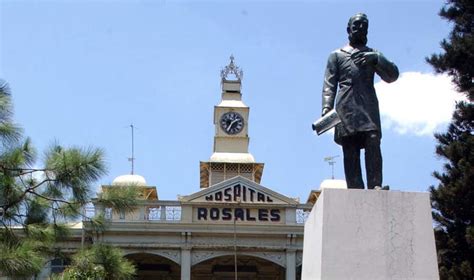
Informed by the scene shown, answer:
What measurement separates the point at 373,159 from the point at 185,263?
22381mm

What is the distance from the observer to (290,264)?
29.4m

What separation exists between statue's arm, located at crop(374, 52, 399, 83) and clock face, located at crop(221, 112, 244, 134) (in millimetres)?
31563

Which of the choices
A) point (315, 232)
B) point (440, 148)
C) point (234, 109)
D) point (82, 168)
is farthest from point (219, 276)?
point (315, 232)

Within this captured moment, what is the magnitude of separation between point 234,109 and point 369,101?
31533 mm

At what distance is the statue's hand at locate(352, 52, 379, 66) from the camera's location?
25.8 feet

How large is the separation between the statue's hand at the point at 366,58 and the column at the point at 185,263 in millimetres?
22088

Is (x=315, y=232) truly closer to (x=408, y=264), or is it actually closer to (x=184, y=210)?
(x=408, y=264)

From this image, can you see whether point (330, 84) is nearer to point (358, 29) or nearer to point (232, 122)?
point (358, 29)

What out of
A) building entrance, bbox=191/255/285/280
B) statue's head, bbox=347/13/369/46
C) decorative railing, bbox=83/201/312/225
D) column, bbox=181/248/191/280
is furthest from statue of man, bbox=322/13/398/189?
building entrance, bbox=191/255/285/280

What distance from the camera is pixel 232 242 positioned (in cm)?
2994

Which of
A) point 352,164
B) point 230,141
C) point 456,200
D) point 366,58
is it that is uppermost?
point 230,141

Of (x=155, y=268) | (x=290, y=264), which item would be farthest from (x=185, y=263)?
(x=290, y=264)

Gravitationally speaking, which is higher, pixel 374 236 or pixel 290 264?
pixel 290 264

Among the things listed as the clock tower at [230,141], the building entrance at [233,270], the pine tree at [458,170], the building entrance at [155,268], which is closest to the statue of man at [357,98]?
the pine tree at [458,170]
